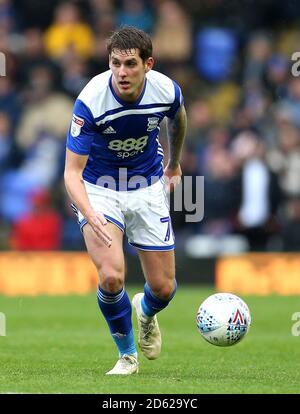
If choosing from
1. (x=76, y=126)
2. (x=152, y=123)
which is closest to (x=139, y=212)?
(x=152, y=123)

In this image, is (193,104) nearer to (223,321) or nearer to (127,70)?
(223,321)

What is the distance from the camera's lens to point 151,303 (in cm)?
809

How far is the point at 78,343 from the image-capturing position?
962 centimetres

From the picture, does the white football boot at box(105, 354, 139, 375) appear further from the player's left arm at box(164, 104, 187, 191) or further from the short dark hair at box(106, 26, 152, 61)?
the short dark hair at box(106, 26, 152, 61)

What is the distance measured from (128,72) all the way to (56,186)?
29.4 ft

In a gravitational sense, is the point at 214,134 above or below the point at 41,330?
above

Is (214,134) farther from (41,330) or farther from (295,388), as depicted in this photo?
(295,388)

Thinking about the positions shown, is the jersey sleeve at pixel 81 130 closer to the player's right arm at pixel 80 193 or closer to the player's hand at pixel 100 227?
A: the player's right arm at pixel 80 193

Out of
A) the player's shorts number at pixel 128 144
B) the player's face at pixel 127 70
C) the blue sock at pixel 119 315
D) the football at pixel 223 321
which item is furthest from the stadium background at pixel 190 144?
the player's face at pixel 127 70

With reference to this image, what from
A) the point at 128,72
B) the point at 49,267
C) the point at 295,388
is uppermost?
the point at 128,72

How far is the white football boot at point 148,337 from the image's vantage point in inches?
317

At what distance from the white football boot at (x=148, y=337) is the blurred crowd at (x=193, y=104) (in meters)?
6.98

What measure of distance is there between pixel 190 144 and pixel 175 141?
27.0ft

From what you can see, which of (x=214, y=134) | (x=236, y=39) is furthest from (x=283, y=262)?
(x=236, y=39)
